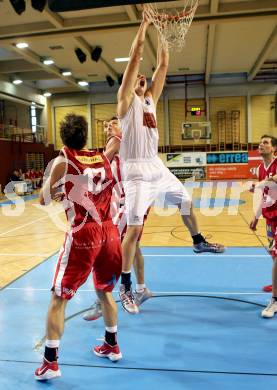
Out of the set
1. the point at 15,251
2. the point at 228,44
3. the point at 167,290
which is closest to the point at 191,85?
the point at 228,44

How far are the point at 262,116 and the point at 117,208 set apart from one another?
907 inches

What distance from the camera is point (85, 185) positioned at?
293cm

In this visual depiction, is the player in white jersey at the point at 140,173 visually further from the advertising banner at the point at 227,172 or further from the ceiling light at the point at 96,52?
the advertising banner at the point at 227,172

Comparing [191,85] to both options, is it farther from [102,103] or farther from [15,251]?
[15,251]

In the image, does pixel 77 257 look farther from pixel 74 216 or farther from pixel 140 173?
pixel 140 173

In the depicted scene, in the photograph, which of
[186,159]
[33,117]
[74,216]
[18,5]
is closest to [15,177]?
[33,117]

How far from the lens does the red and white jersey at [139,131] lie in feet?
12.6

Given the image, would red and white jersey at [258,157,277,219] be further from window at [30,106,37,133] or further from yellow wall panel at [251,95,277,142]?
window at [30,106,37,133]

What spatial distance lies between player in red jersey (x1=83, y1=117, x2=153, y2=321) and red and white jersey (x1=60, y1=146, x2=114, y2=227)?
0.74 meters

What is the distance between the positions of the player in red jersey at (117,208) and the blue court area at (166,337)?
107 millimetres

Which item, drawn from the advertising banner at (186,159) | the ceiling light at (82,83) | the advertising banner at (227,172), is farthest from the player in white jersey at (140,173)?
the ceiling light at (82,83)

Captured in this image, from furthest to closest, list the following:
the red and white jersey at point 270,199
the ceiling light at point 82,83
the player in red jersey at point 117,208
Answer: the ceiling light at point 82,83
the red and white jersey at point 270,199
the player in red jersey at point 117,208

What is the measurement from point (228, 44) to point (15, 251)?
14.5 metres

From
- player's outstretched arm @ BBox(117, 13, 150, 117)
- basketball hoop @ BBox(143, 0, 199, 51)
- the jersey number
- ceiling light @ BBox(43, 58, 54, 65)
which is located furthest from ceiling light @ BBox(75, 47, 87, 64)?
the jersey number
